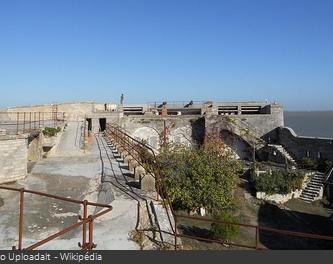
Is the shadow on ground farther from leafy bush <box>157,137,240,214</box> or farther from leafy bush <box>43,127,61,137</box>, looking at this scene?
leafy bush <box>43,127,61,137</box>

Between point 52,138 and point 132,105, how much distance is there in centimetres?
2138

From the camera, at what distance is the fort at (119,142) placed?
510 inches

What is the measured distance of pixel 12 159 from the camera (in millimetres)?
14938

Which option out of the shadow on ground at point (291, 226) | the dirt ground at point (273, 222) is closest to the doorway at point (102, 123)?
the dirt ground at point (273, 222)

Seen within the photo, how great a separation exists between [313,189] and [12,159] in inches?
693

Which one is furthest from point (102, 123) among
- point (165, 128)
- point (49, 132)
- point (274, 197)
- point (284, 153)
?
point (274, 197)

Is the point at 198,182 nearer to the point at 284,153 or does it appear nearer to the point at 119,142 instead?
the point at 119,142

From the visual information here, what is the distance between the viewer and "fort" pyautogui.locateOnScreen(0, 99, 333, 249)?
13.0m

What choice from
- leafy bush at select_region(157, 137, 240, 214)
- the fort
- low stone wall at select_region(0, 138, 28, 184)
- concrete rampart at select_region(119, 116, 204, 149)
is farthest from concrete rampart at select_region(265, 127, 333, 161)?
low stone wall at select_region(0, 138, 28, 184)

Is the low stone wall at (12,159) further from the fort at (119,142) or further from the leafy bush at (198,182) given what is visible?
the leafy bush at (198,182)

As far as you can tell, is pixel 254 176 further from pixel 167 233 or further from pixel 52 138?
pixel 167 233

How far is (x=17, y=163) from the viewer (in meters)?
15.0

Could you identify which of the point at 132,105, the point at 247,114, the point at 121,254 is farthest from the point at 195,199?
the point at 132,105

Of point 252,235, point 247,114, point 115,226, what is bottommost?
point 252,235
